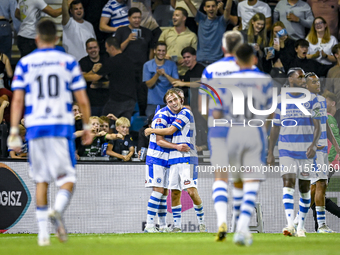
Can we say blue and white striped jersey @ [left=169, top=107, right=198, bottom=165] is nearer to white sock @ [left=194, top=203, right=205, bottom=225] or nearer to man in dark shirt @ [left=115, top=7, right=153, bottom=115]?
white sock @ [left=194, top=203, right=205, bottom=225]

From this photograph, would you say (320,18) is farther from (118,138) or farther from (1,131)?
(1,131)

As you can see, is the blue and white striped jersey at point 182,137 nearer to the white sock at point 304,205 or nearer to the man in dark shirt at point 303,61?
the white sock at point 304,205

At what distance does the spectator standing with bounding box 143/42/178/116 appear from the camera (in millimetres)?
12406

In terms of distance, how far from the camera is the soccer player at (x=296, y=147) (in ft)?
25.8

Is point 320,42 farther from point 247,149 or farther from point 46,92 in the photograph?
point 46,92

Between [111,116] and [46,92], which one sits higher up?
[111,116]

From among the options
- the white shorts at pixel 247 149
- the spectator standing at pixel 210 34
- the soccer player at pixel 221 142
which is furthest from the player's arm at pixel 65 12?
the white shorts at pixel 247 149

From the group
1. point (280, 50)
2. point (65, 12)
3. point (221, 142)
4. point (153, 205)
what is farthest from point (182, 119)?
point (65, 12)

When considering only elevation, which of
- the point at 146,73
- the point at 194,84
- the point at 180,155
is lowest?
→ the point at 180,155

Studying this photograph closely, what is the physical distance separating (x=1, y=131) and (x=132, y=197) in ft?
9.70

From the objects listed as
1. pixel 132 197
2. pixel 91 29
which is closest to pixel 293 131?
pixel 132 197

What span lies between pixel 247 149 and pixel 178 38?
7.81 metres

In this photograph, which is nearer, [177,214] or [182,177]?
[182,177]

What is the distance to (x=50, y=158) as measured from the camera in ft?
18.0
